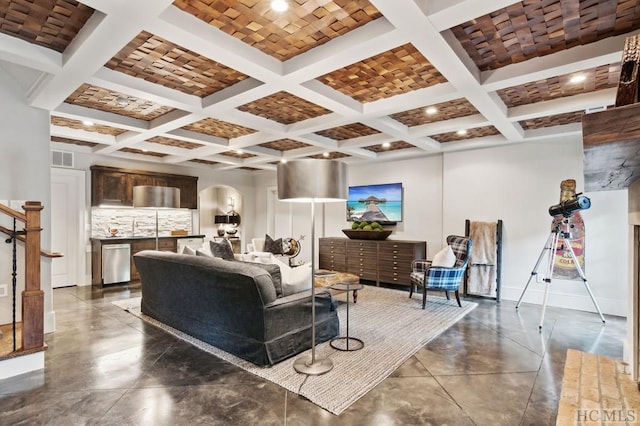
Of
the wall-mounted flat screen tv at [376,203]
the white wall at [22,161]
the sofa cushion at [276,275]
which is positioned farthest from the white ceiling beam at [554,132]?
the white wall at [22,161]

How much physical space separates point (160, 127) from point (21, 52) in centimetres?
206

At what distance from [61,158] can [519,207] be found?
7974 mm

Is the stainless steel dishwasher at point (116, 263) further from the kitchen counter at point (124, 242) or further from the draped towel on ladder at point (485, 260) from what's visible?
the draped towel on ladder at point (485, 260)

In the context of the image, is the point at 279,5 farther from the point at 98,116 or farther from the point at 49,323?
the point at 49,323

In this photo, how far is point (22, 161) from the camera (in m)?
3.62

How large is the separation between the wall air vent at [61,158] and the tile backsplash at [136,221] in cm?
94

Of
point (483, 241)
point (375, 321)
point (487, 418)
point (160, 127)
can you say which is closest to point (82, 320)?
point (160, 127)

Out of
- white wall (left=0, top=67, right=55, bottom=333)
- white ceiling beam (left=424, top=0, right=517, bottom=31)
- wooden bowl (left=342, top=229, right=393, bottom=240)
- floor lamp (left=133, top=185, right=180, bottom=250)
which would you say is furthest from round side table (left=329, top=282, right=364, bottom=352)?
floor lamp (left=133, top=185, right=180, bottom=250)

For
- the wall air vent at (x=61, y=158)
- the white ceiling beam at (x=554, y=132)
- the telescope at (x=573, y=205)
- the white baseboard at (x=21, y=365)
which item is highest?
the white ceiling beam at (x=554, y=132)

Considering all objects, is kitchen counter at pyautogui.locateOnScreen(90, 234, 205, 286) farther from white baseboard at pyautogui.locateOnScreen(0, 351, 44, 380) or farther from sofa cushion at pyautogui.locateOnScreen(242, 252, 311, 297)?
sofa cushion at pyautogui.locateOnScreen(242, 252, 311, 297)

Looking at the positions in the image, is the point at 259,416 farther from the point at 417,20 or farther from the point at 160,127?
the point at 160,127

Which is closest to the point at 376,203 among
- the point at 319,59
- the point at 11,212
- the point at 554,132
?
the point at 554,132

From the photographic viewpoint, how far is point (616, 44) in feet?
8.06

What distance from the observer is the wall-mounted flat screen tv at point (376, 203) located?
6.82 meters
